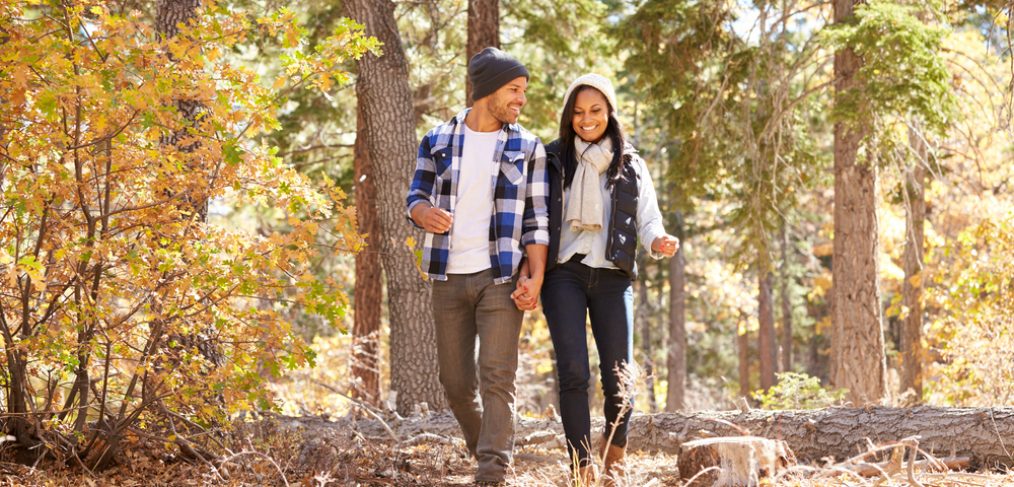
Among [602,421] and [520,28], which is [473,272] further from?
[520,28]

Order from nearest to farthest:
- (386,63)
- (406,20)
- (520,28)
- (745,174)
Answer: (386,63), (745,174), (406,20), (520,28)

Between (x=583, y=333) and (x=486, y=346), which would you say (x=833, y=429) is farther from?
(x=486, y=346)

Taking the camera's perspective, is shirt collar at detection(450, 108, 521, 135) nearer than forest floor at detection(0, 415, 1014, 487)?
No

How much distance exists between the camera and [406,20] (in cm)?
1141

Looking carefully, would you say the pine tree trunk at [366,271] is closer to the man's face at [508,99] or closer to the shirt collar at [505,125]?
the shirt collar at [505,125]

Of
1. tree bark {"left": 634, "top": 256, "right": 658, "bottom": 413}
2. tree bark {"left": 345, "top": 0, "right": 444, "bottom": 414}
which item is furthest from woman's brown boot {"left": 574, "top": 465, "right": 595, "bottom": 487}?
tree bark {"left": 634, "top": 256, "right": 658, "bottom": 413}

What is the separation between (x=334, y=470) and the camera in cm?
448

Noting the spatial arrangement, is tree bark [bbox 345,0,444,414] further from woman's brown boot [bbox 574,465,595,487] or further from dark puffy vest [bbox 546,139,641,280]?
woman's brown boot [bbox 574,465,595,487]

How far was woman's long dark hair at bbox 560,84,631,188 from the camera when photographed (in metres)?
4.46

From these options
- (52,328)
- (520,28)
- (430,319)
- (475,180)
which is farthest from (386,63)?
(520,28)

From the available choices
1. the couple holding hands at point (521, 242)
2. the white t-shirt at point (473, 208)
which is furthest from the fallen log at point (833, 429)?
the white t-shirt at point (473, 208)

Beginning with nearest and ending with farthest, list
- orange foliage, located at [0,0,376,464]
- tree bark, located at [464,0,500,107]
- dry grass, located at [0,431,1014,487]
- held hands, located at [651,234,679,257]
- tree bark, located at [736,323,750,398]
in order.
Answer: orange foliage, located at [0,0,376,464] < dry grass, located at [0,431,1014,487] < held hands, located at [651,234,679,257] < tree bark, located at [464,0,500,107] < tree bark, located at [736,323,750,398]

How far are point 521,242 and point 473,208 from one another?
0.90 feet

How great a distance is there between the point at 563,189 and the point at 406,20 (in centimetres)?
746
